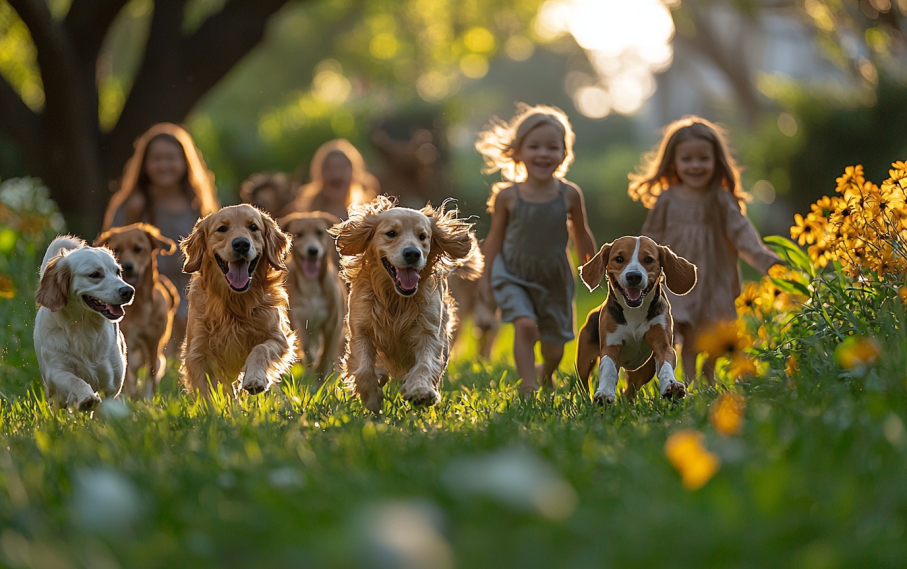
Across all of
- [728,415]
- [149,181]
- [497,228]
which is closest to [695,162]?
[497,228]

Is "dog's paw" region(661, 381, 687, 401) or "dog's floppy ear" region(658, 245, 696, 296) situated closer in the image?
"dog's paw" region(661, 381, 687, 401)

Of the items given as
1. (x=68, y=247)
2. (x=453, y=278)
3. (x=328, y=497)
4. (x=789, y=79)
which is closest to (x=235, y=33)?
(x=453, y=278)

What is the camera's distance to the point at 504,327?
43.8 ft

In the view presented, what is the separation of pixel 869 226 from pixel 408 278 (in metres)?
2.63

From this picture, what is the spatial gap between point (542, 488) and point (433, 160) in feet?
51.1

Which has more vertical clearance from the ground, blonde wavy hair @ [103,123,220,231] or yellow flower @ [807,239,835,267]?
yellow flower @ [807,239,835,267]

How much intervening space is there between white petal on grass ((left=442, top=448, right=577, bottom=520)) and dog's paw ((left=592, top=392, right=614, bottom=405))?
2511mm

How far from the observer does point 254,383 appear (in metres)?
4.93

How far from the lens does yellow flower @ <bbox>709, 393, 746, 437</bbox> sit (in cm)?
279

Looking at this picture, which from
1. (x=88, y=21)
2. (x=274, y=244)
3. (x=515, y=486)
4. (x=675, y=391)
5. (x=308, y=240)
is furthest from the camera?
(x=88, y=21)

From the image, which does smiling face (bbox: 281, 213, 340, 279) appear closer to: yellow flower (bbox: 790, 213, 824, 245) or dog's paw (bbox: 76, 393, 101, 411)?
dog's paw (bbox: 76, 393, 101, 411)

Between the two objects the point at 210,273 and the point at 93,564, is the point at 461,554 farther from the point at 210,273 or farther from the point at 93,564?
the point at 210,273

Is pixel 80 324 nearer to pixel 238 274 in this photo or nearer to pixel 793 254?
pixel 238 274

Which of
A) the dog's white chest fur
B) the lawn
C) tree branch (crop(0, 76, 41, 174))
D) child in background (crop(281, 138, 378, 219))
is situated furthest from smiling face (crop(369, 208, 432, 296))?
tree branch (crop(0, 76, 41, 174))
